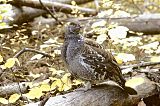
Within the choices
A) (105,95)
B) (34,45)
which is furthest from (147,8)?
(105,95)

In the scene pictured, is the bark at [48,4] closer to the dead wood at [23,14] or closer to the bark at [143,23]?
the dead wood at [23,14]

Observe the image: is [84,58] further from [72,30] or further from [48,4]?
[48,4]

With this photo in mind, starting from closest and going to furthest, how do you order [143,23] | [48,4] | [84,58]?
[84,58] → [143,23] → [48,4]

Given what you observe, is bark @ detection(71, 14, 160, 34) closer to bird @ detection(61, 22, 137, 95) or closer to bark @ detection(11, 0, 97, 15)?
bark @ detection(11, 0, 97, 15)

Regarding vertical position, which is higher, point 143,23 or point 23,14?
point 23,14

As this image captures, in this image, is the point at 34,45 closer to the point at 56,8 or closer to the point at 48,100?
the point at 56,8

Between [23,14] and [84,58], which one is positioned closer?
[84,58]

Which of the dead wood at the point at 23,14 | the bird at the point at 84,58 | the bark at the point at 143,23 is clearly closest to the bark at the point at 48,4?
the dead wood at the point at 23,14

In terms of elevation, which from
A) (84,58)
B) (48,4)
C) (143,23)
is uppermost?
(48,4)

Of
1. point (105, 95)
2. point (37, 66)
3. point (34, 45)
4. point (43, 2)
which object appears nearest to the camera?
point (105, 95)

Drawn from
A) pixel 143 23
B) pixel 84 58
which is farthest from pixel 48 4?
pixel 84 58
